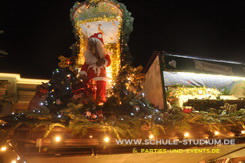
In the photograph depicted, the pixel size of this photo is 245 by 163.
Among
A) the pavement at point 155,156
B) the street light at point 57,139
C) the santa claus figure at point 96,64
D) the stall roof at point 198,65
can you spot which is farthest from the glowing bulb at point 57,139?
the stall roof at point 198,65

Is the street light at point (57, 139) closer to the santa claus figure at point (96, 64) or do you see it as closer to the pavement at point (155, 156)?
the pavement at point (155, 156)

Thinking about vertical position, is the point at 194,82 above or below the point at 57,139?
above

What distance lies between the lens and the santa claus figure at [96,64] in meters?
6.04

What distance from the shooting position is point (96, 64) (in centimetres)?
625

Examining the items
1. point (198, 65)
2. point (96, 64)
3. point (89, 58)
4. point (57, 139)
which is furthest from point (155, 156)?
point (198, 65)

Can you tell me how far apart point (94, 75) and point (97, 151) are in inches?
116

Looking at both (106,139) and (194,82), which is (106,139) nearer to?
(106,139)

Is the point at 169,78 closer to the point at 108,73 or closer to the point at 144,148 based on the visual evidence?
the point at 108,73

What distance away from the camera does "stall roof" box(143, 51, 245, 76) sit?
22.0 ft

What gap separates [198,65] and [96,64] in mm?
3887

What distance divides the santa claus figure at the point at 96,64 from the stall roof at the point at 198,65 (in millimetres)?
2002

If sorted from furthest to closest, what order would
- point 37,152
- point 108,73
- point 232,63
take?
point 232,63, point 108,73, point 37,152

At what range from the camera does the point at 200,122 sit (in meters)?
4.25

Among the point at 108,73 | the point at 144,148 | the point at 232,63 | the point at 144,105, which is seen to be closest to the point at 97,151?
the point at 144,148
